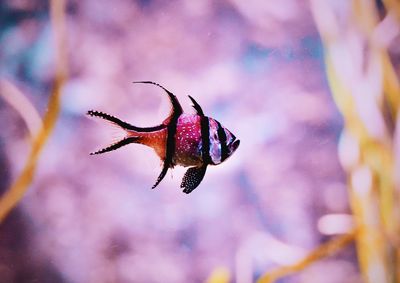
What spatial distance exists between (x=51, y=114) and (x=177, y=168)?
557mm

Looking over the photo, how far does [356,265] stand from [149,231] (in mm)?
913

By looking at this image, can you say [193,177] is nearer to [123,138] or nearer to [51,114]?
[123,138]

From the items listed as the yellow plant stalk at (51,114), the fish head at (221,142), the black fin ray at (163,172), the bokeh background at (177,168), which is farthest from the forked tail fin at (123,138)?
the yellow plant stalk at (51,114)

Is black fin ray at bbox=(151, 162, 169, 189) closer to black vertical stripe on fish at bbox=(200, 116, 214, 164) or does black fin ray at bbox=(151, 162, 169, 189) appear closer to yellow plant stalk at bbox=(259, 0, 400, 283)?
black vertical stripe on fish at bbox=(200, 116, 214, 164)

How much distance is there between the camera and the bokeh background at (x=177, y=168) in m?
1.77

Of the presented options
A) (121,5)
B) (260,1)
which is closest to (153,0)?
(121,5)

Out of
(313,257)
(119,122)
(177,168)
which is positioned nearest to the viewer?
(119,122)

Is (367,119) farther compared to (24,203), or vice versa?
(367,119)

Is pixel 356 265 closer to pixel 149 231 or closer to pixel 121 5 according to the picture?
pixel 149 231

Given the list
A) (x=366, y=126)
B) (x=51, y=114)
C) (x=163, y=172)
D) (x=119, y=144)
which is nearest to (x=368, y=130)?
(x=366, y=126)

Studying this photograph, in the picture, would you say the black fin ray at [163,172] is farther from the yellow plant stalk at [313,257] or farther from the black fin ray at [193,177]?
the yellow plant stalk at [313,257]

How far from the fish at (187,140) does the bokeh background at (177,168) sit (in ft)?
1.75

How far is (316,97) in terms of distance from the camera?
1.90 metres

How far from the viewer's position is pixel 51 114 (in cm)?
177
